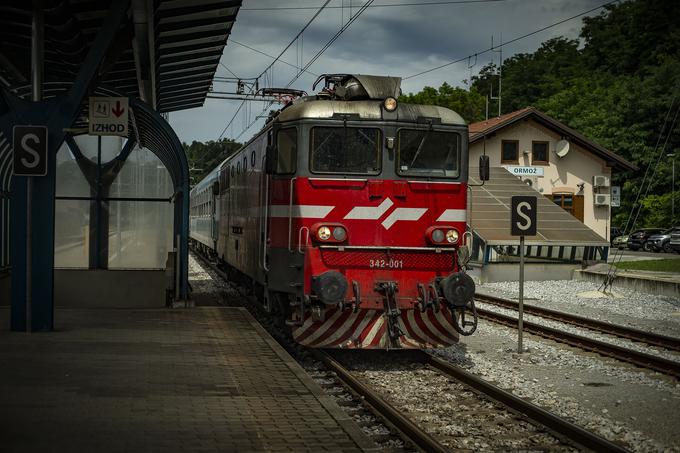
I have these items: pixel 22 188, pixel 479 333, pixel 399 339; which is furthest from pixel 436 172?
pixel 22 188

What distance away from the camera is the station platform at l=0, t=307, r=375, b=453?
6.23m

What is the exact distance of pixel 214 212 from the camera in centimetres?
2409

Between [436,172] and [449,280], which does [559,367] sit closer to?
[449,280]

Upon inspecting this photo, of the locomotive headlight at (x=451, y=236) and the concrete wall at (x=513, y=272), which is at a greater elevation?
the locomotive headlight at (x=451, y=236)

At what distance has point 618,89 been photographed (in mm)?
56625

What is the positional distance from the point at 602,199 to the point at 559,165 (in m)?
2.81

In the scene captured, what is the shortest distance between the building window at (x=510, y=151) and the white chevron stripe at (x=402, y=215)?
2832 centimetres

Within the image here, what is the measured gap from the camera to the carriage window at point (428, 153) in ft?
35.9

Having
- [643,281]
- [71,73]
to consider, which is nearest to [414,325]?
[71,73]

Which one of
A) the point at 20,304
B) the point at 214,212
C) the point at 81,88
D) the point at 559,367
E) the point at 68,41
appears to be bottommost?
the point at 559,367

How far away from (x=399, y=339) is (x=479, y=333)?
4576mm

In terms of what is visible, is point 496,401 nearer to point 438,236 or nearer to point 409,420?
point 409,420

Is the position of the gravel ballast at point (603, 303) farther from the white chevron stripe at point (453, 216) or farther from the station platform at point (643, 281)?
the white chevron stripe at point (453, 216)

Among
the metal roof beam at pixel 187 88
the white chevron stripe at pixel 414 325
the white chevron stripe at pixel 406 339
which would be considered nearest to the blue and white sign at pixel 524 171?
the metal roof beam at pixel 187 88
